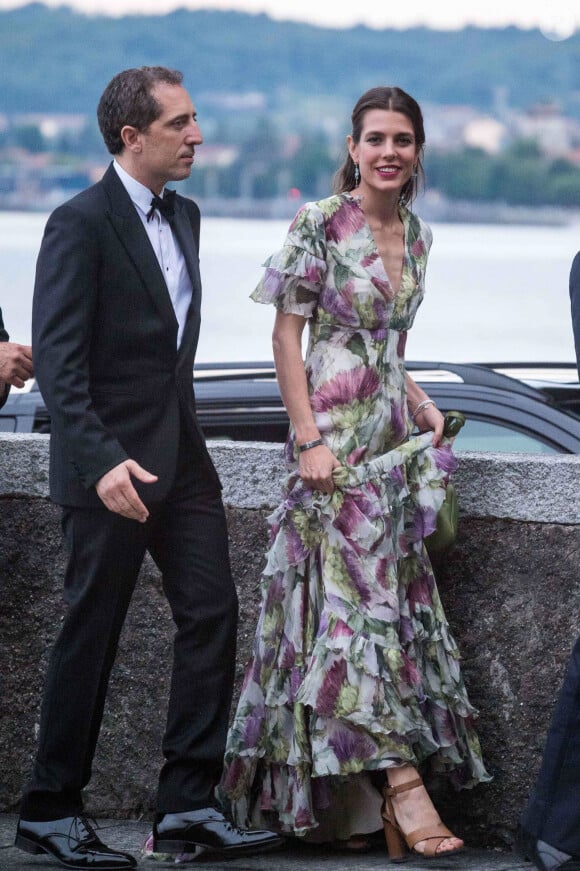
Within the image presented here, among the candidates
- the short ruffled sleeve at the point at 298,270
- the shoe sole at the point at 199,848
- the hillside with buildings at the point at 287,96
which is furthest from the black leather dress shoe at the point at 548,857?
the hillside with buildings at the point at 287,96

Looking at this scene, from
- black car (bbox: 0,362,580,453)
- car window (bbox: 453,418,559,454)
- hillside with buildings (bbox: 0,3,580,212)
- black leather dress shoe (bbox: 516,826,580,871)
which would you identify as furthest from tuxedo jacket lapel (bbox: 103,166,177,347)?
hillside with buildings (bbox: 0,3,580,212)

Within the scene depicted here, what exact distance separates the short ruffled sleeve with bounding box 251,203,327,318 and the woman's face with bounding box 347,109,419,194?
7.3 inches

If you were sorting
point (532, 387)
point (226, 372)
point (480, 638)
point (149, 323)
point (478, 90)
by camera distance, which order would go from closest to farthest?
point (149, 323) < point (480, 638) < point (532, 387) < point (226, 372) < point (478, 90)

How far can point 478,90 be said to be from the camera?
289ft

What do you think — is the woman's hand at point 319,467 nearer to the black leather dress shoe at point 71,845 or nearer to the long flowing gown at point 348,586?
the long flowing gown at point 348,586

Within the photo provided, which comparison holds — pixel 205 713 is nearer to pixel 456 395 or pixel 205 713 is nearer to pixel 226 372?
pixel 456 395

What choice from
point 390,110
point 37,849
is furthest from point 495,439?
point 37,849

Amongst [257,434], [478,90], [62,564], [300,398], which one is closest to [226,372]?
[257,434]

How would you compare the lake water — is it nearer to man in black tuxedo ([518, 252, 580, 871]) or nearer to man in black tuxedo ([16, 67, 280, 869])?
man in black tuxedo ([16, 67, 280, 869])

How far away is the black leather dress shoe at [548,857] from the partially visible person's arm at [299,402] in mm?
1004

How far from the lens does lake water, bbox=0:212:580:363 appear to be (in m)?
10.5

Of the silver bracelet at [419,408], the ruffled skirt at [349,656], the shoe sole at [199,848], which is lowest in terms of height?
the shoe sole at [199,848]

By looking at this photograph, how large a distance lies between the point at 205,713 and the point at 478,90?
3450 inches

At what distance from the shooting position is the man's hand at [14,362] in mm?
3673
